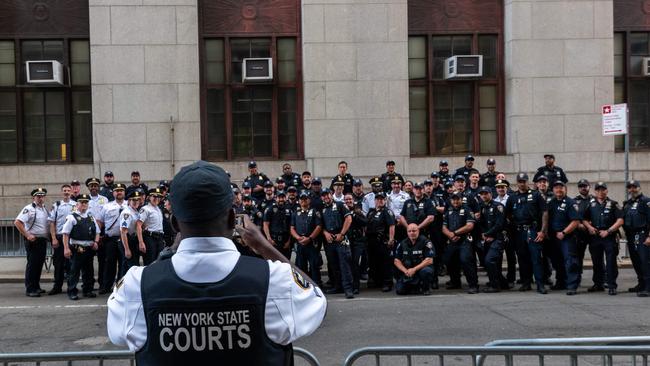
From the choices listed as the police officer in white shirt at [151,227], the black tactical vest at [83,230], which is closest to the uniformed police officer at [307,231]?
the police officer in white shirt at [151,227]

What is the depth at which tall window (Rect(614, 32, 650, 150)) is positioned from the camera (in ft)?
62.4

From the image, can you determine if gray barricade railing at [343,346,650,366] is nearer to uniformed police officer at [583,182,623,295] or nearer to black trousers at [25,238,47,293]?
uniformed police officer at [583,182,623,295]

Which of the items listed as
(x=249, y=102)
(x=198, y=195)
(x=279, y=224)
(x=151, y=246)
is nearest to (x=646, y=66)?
(x=249, y=102)

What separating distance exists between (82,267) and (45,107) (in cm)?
737

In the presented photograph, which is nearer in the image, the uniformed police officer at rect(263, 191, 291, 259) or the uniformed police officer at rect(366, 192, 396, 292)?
the uniformed police officer at rect(366, 192, 396, 292)

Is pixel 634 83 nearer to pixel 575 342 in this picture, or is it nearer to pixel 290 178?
pixel 290 178

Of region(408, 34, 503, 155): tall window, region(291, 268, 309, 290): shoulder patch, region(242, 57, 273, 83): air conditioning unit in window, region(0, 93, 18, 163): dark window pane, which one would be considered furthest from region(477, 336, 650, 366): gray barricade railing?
region(0, 93, 18, 163): dark window pane

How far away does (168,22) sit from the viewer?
1794 cm

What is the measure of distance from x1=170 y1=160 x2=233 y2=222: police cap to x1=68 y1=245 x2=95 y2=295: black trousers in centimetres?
1116

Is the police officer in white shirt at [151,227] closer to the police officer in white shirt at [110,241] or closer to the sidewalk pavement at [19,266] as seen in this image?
the police officer in white shirt at [110,241]

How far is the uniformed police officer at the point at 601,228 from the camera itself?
1222 cm

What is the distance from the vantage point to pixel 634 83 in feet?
62.8

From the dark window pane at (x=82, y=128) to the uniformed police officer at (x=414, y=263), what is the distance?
10.0 meters

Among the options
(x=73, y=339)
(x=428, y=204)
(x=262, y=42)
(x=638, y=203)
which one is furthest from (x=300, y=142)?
→ (x=73, y=339)
